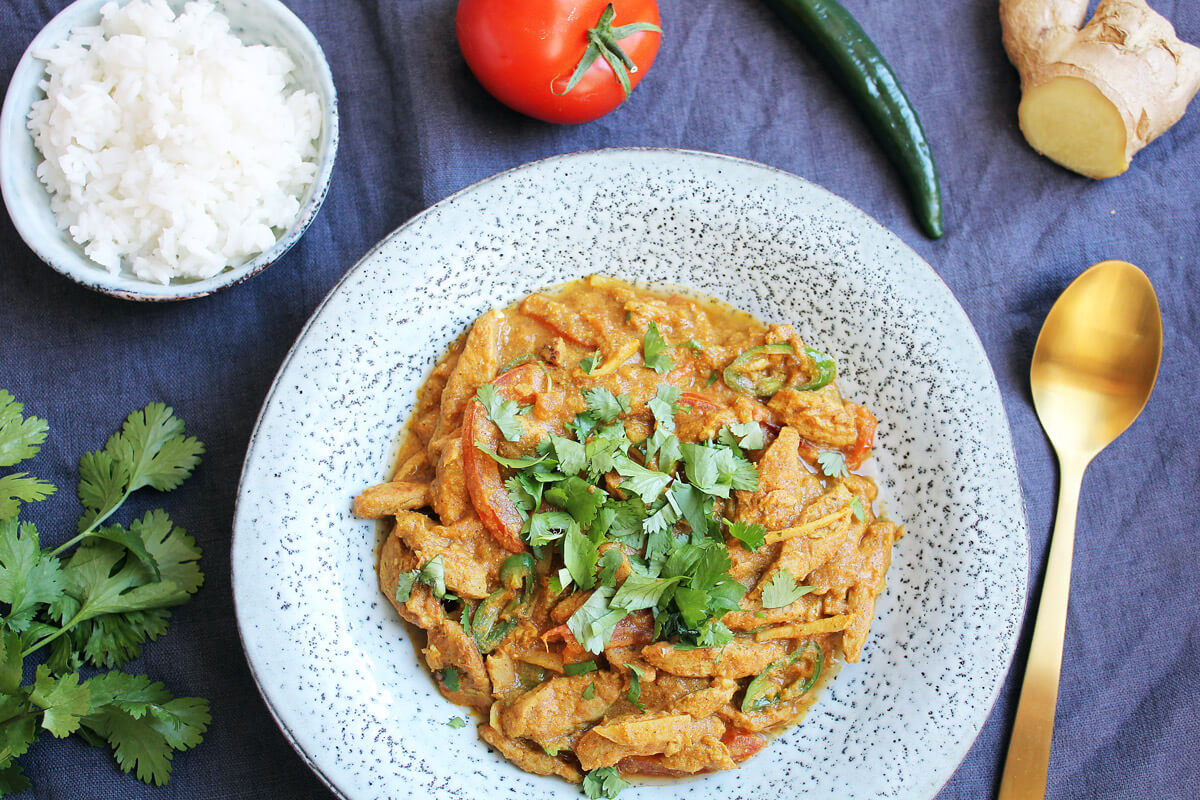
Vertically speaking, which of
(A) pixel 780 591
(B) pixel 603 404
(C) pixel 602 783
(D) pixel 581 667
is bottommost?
(C) pixel 602 783

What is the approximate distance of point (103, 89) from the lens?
3.22 m

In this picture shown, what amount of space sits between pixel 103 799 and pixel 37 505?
48.7 inches

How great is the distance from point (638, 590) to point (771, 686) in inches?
28.6

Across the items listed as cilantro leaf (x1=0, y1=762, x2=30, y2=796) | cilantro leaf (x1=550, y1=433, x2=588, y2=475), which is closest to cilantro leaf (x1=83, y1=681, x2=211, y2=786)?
cilantro leaf (x1=0, y1=762, x2=30, y2=796)

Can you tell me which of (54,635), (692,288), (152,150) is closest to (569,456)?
(692,288)

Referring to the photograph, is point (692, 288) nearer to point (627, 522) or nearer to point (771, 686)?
point (627, 522)

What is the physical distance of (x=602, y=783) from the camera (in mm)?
3135

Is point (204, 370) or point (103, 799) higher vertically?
point (204, 370)

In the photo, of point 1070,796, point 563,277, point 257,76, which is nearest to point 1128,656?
point 1070,796

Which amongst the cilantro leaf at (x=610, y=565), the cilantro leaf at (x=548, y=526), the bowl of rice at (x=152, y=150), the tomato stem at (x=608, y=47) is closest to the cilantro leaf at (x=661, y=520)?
the cilantro leaf at (x=610, y=565)

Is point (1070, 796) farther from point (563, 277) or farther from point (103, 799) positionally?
point (103, 799)

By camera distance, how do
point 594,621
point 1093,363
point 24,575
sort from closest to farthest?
point 594,621, point 24,575, point 1093,363

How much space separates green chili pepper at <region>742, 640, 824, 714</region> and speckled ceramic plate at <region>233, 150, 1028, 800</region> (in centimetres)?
17

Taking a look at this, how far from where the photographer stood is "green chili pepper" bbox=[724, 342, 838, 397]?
3.32 metres
